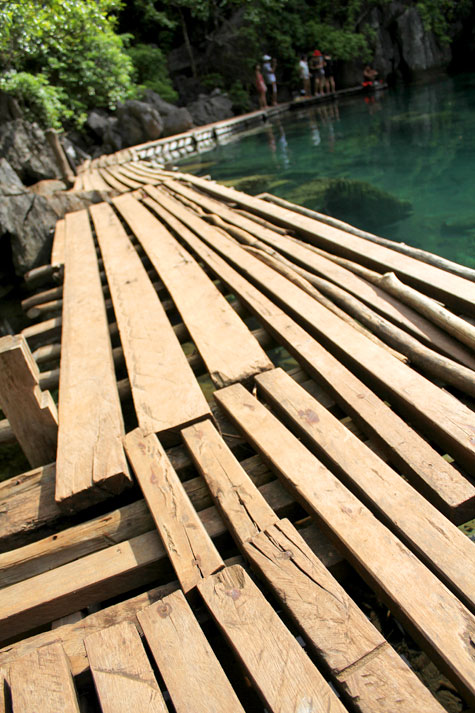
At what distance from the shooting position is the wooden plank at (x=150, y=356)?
2.08m

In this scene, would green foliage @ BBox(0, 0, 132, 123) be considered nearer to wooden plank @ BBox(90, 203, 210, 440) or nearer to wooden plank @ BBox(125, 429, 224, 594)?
wooden plank @ BBox(90, 203, 210, 440)

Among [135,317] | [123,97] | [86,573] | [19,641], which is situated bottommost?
[19,641]

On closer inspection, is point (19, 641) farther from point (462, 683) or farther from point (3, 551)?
point (462, 683)

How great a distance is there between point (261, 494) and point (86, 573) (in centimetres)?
63

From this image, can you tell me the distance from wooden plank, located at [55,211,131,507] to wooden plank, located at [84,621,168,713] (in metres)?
0.58

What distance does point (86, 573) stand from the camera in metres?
1.60

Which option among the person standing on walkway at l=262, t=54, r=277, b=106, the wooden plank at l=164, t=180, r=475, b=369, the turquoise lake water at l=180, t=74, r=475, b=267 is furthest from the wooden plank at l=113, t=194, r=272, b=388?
the person standing on walkway at l=262, t=54, r=277, b=106

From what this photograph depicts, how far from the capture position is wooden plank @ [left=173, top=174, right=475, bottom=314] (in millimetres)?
2592

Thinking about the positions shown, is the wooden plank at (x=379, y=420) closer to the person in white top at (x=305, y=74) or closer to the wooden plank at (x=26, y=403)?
the wooden plank at (x=26, y=403)

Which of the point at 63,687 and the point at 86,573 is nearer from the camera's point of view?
the point at 63,687

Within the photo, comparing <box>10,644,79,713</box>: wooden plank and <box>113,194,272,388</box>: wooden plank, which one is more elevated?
<box>113,194,272,388</box>: wooden plank

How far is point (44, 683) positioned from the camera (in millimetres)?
1287

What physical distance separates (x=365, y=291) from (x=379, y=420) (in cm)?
121

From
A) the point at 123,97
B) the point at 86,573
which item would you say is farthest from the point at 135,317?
the point at 123,97
